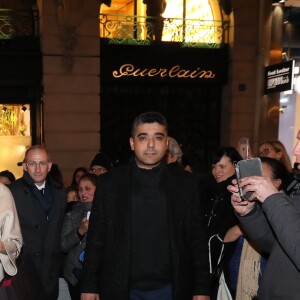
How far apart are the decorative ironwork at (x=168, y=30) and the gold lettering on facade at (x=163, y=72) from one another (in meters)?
0.69

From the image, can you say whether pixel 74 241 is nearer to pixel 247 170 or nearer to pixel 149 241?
pixel 149 241

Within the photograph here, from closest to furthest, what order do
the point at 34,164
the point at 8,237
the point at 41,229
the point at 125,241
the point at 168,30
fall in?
the point at 125,241 < the point at 8,237 < the point at 41,229 < the point at 34,164 < the point at 168,30

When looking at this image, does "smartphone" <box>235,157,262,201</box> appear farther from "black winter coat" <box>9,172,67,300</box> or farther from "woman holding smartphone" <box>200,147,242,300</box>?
"black winter coat" <box>9,172,67,300</box>

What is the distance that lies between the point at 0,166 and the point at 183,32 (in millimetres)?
6216

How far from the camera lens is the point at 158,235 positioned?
2980 millimetres

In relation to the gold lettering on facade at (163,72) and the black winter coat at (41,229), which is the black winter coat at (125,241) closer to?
the black winter coat at (41,229)

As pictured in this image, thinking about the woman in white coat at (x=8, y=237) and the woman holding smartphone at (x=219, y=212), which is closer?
the woman in white coat at (x=8, y=237)

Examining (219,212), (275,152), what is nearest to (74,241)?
(219,212)

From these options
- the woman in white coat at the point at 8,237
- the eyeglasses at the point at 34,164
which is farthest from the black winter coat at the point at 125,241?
the eyeglasses at the point at 34,164

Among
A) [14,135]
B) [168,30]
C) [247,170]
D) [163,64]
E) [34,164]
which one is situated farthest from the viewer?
[168,30]

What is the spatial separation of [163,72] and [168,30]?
1208mm

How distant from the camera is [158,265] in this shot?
2961mm

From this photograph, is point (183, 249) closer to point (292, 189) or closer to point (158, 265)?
point (158, 265)

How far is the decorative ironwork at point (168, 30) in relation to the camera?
35.7 ft
